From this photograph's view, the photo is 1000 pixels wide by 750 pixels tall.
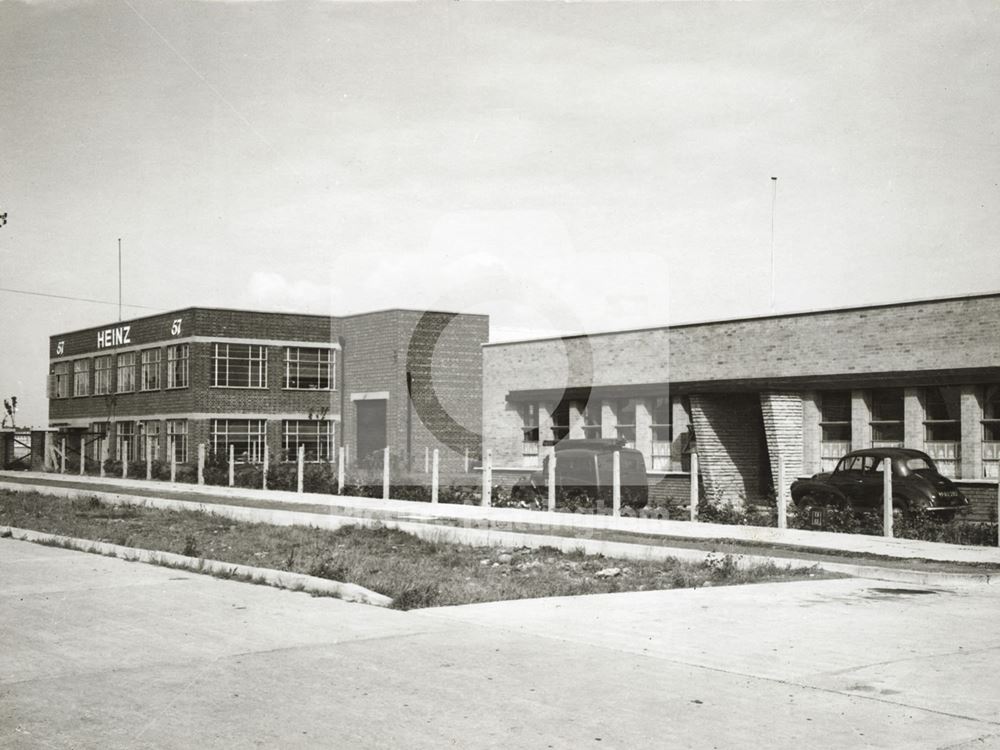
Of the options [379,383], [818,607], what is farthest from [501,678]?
[379,383]

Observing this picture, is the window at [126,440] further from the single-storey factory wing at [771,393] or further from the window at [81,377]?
the single-storey factory wing at [771,393]

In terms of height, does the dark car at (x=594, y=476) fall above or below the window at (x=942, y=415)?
below

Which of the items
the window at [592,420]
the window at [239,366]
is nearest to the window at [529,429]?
the window at [592,420]

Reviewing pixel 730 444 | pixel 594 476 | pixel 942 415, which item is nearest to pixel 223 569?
pixel 594 476

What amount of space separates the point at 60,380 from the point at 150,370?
37.1ft

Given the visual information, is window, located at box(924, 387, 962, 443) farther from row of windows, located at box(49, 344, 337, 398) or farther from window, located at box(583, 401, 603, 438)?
row of windows, located at box(49, 344, 337, 398)

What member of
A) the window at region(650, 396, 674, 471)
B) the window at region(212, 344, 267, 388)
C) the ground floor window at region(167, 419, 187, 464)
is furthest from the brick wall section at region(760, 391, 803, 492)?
the ground floor window at region(167, 419, 187, 464)

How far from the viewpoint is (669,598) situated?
10977mm

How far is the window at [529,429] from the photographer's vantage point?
3378 centimetres

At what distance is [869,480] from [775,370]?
18.2 ft

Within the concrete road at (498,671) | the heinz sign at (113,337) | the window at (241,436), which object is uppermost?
the heinz sign at (113,337)

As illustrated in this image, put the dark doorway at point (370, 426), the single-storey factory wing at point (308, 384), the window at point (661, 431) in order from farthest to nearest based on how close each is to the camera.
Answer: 1. the dark doorway at point (370, 426)
2. the single-storey factory wing at point (308, 384)
3. the window at point (661, 431)

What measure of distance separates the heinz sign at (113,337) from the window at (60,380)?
449 centimetres

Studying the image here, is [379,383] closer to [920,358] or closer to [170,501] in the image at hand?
[170,501]
